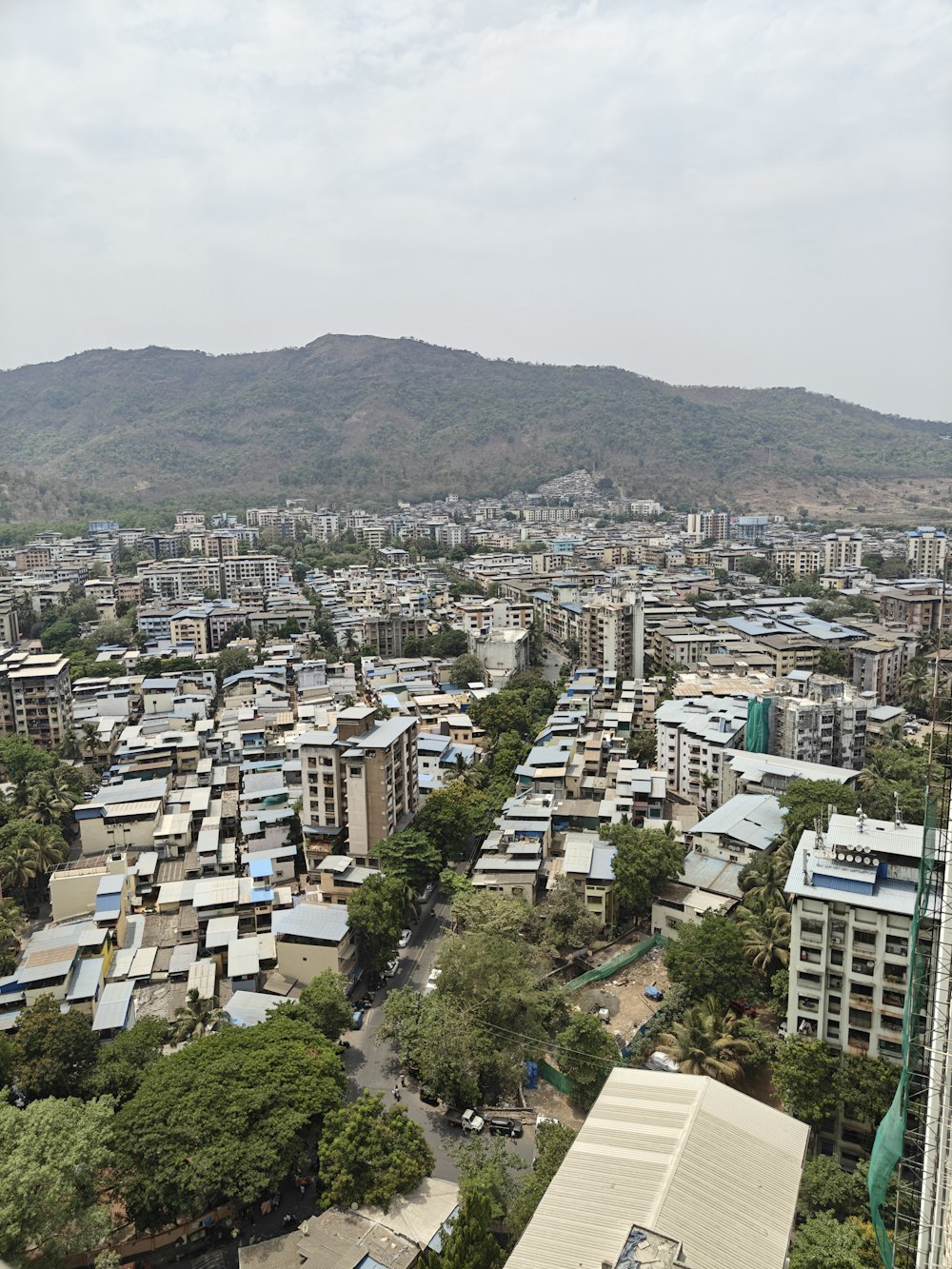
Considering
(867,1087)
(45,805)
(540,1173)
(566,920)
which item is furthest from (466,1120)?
(45,805)

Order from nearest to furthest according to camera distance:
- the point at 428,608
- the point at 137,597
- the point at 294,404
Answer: the point at 428,608, the point at 137,597, the point at 294,404

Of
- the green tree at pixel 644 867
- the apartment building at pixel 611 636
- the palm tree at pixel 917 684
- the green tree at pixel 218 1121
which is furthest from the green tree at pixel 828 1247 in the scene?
the apartment building at pixel 611 636

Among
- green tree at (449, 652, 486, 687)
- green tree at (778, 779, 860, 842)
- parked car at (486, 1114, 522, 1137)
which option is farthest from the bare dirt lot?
green tree at (449, 652, 486, 687)

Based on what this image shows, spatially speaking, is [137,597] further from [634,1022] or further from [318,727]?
Answer: [634,1022]

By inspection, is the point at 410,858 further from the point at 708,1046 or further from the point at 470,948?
the point at 708,1046

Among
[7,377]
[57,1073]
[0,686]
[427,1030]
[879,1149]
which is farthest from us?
[7,377]

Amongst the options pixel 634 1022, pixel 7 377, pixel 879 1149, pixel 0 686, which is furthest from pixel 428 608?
pixel 7 377

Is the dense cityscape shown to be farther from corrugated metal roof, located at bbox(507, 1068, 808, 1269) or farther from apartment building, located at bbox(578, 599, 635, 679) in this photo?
apartment building, located at bbox(578, 599, 635, 679)
